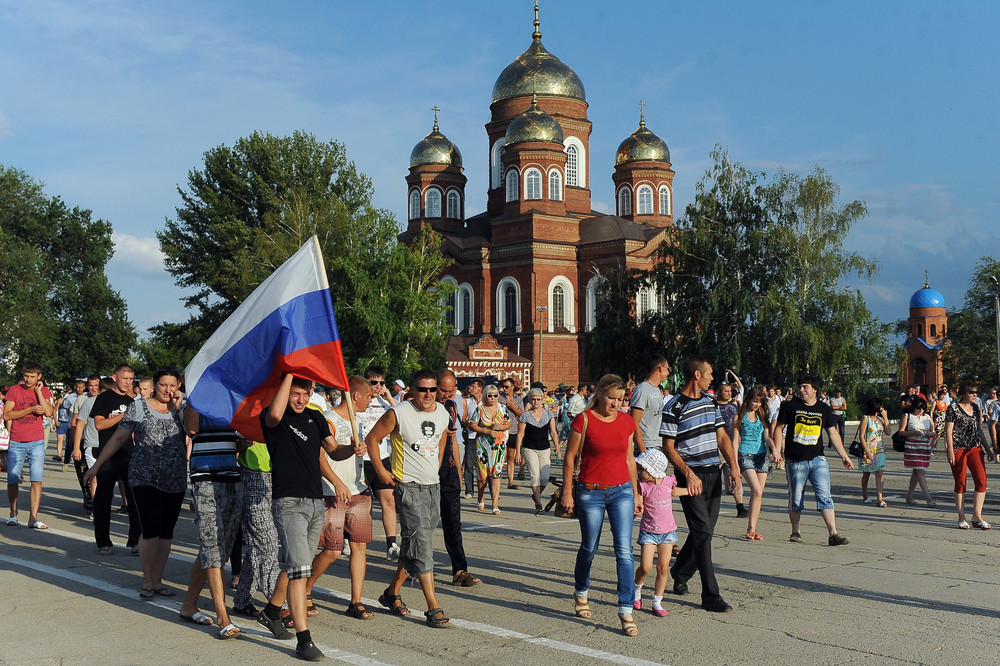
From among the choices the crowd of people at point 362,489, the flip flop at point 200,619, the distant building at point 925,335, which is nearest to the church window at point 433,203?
the distant building at point 925,335

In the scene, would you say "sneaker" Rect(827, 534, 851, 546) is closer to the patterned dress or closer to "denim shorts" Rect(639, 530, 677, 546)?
"denim shorts" Rect(639, 530, 677, 546)

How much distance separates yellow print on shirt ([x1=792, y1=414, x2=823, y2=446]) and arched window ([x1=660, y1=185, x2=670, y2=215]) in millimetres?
55162

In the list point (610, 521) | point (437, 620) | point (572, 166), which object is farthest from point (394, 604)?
point (572, 166)

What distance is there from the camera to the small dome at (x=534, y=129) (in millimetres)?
56938

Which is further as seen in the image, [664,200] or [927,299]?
[927,299]

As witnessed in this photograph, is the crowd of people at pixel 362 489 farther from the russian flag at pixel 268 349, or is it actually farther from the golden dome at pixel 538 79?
the golden dome at pixel 538 79

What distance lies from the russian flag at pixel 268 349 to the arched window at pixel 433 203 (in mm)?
59320

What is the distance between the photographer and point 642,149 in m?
65.1

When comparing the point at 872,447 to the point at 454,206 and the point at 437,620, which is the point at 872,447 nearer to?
the point at 437,620

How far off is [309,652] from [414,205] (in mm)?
61626

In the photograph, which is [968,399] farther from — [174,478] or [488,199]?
[488,199]

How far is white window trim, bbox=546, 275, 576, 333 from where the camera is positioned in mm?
57219

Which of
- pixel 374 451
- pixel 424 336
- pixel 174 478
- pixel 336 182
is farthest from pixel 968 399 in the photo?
pixel 336 182

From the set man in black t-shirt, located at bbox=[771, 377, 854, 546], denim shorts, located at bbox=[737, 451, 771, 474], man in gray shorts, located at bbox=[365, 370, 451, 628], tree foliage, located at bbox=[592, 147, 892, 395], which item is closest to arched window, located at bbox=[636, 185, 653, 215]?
tree foliage, located at bbox=[592, 147, 892, 395]
